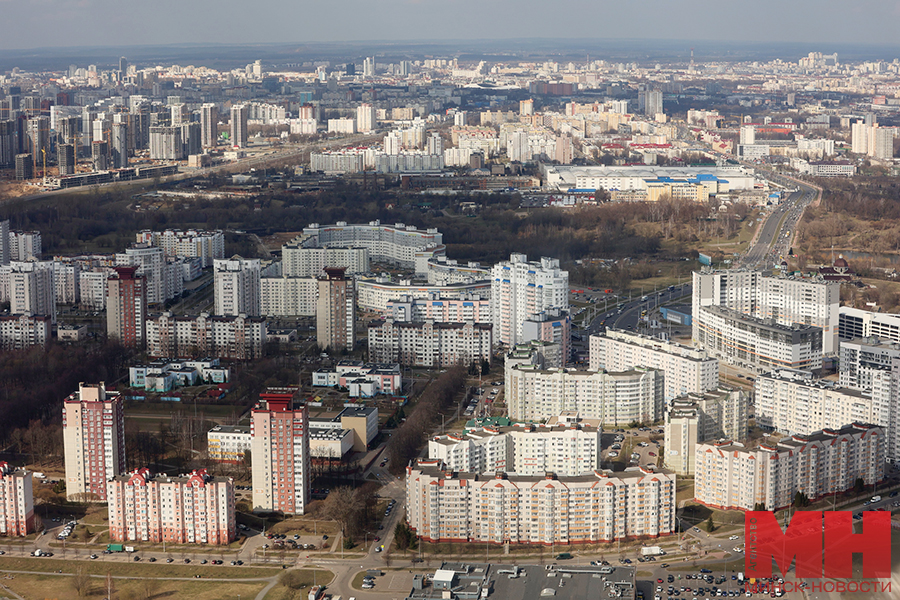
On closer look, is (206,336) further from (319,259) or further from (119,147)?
(119,147)

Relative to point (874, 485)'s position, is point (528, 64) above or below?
above

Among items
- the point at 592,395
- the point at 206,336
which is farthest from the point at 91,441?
the point at 206,336

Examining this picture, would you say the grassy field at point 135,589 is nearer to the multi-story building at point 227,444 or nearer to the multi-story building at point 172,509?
the multi-story building at point 172,509

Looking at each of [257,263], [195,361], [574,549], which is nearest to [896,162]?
[257,263]

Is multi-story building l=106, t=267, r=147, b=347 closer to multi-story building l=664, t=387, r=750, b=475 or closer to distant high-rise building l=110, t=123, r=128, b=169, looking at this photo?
multi-story building l=664, t=387, r=750, b=475

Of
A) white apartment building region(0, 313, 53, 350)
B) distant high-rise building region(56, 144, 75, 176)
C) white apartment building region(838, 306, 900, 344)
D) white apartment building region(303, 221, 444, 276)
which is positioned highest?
distant high-rise building region(56, 144, 75, 176)

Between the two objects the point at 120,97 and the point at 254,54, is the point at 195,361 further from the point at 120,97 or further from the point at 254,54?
the point at 254,54

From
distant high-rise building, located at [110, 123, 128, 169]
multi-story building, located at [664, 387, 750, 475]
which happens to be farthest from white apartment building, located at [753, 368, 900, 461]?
distant high-rise building, located at [110, 123, 128, 169]
